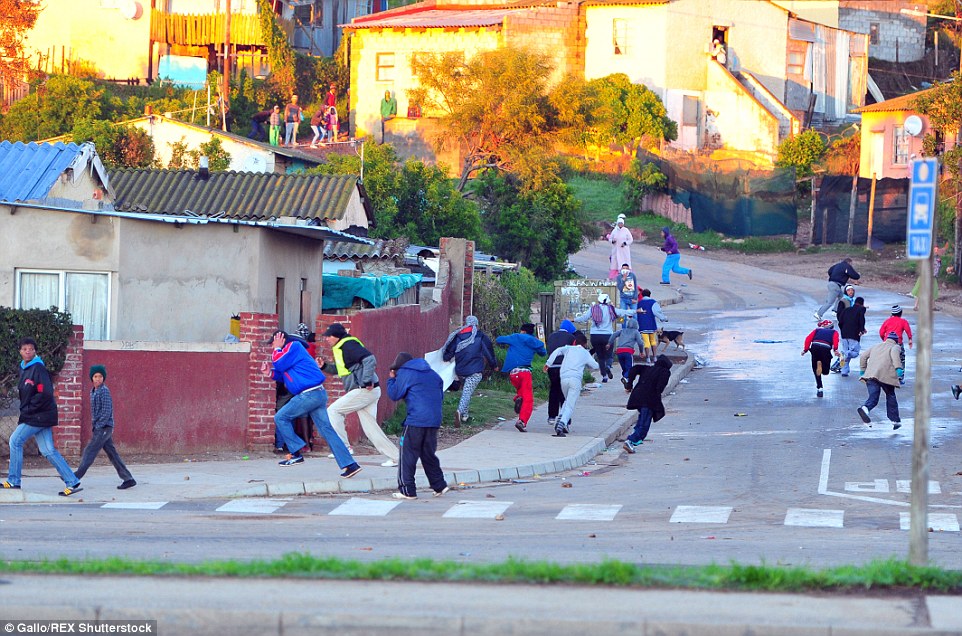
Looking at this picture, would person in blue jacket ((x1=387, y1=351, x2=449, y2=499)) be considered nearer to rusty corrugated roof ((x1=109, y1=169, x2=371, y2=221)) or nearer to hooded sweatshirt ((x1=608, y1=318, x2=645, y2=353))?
rusty corrugated roof ((x1=109, y1=169, x2=371, y2=221))

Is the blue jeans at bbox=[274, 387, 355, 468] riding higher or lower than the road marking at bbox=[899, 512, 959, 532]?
higher

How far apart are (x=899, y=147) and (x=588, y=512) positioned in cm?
4476

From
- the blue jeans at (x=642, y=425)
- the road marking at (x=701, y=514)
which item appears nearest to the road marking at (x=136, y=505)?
the road marking at (x=701, y=514)

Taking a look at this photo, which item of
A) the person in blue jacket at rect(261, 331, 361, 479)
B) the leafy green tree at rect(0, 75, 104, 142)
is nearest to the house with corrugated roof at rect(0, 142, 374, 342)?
the person in blue jacket at rect(261, 331, 361, 479)

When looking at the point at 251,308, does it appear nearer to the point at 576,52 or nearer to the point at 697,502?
the point at 697,502

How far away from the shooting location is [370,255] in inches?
1072

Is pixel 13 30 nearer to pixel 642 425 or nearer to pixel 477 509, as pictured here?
pixel 642 425

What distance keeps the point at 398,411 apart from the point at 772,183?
32.5 metres

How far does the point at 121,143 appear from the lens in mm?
38500

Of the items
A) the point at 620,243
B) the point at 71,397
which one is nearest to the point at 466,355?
the point at 71,397

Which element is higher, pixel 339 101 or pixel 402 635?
pixel 339 101

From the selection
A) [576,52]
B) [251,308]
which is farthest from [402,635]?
[576,52]

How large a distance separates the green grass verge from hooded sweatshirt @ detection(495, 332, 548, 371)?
1121 cm

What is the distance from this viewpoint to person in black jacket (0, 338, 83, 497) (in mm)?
14414
